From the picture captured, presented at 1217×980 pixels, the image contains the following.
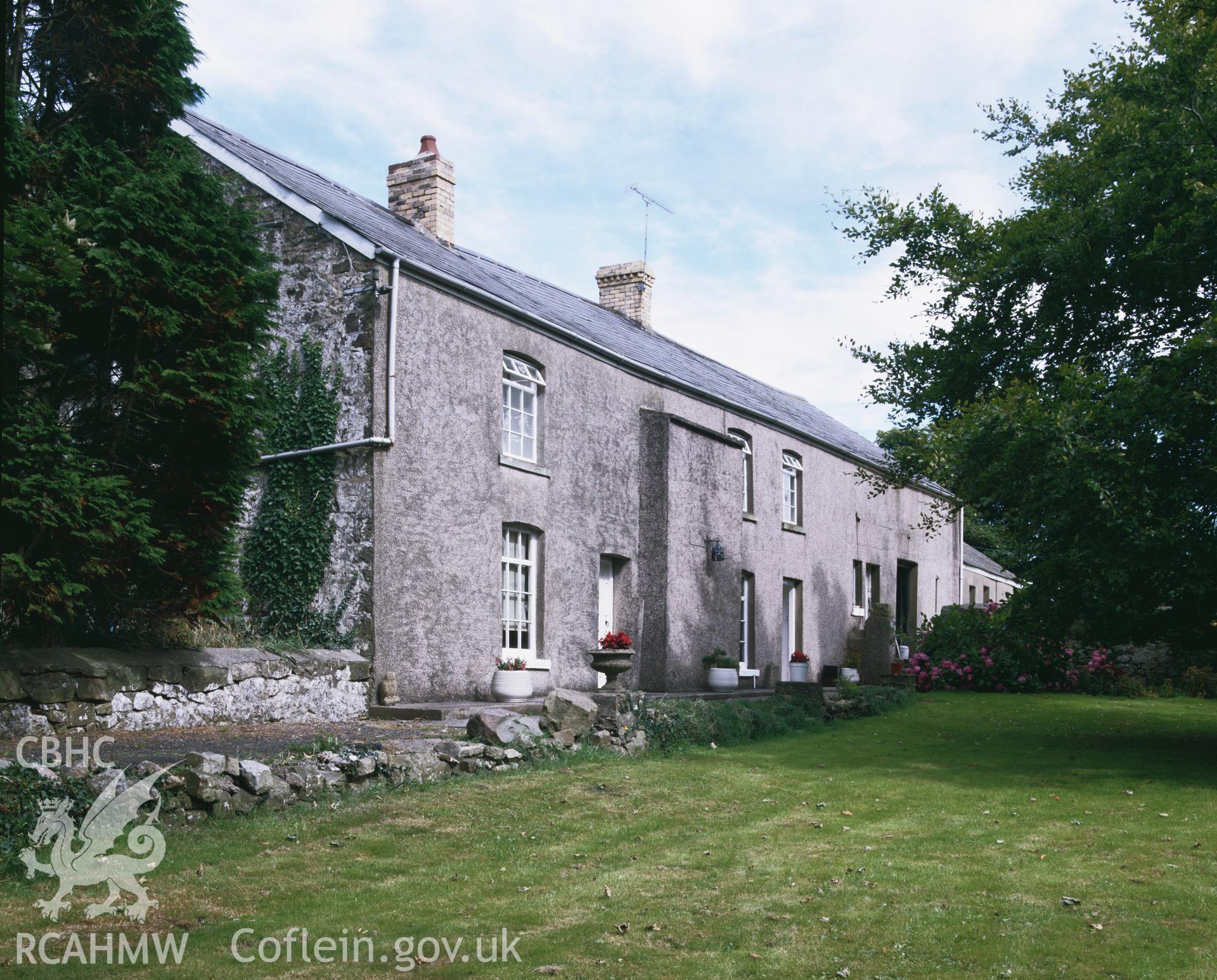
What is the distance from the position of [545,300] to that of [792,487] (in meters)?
8.03

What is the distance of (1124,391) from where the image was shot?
1185cm

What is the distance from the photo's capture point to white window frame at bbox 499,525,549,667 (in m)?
16.0

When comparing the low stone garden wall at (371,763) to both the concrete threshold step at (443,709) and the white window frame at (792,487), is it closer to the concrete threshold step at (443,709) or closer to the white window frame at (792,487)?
the concrete threshold step at (443,709)

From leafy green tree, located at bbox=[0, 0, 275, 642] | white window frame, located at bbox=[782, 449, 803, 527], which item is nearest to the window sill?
leafy green tree, located at bbox=[0, 0, 275, 642]

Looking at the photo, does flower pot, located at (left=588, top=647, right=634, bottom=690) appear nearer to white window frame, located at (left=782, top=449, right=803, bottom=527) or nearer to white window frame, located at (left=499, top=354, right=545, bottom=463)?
white window frame, located at (left=499, top=354, right=545, bottom=463)

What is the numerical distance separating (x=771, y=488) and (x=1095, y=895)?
A: 1712 cm

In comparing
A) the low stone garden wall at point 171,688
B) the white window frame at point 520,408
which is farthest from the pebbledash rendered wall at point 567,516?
the low stone garden wall at point 171,688

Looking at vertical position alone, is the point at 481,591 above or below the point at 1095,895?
above

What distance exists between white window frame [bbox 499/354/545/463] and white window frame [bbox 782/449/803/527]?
8.86 meters

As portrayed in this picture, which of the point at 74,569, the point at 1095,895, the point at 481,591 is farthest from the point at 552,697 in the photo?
the point at 1095,895

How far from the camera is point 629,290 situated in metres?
25.8

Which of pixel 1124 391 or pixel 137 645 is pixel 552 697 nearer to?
pixel 137 645

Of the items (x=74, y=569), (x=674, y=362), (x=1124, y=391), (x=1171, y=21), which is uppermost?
(x=1171, y=21)

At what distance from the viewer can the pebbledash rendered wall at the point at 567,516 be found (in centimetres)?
1430
